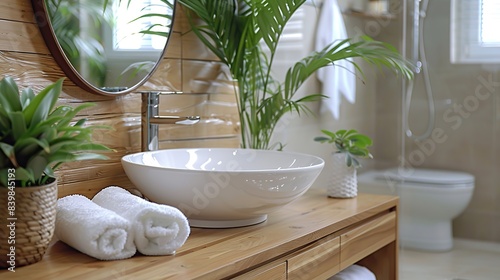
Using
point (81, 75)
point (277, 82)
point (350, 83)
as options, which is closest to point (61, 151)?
point (81, 75)

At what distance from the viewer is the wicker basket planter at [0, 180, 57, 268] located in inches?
46.2

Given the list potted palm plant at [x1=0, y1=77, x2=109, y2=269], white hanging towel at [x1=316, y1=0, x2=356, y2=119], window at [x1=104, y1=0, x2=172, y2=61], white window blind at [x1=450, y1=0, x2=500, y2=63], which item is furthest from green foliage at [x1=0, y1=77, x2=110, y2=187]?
white window blind at [x1=450, y1=0, x2=500, y2=63]

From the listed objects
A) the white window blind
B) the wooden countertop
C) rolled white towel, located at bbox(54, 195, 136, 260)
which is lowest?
the wooden countertop

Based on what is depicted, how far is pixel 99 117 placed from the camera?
1685mm

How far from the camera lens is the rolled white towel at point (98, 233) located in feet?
4.09

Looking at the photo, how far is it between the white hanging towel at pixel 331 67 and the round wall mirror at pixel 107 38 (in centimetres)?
119

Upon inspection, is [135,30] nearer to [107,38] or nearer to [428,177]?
[107,38]

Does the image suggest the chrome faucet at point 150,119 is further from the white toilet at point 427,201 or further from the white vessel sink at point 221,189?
the white toilet at point 427,201

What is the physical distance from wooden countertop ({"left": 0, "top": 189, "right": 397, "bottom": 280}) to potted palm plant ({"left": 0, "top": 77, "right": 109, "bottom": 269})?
0.06 meters

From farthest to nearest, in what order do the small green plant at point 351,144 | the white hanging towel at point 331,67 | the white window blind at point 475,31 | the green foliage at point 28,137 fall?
the white window blind at point 475,31 → the white hanging towel at point 331,67 → the small green plant at point 351,144 → the green foliage at point 28,137

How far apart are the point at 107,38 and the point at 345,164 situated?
0.85 m

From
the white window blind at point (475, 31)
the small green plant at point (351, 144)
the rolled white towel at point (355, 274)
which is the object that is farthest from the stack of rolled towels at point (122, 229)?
the white window blind at point (475, 31)

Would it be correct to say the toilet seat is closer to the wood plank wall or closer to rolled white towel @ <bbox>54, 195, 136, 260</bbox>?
the wood plank wall

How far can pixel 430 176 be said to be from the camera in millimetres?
3420
